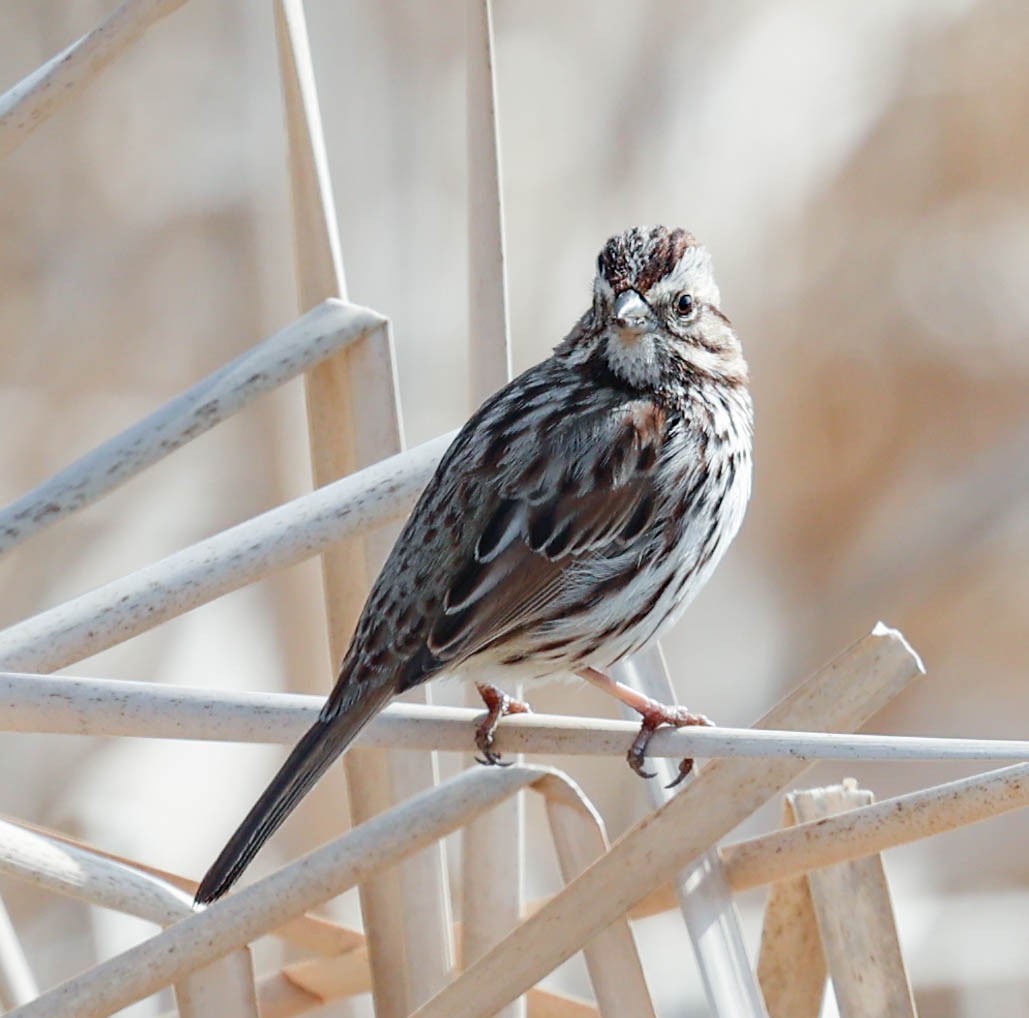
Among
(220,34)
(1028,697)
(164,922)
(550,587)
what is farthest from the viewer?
(1028,697)

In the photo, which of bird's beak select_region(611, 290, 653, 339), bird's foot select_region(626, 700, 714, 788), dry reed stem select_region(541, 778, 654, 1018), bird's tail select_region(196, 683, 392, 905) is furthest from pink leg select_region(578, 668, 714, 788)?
bird's beak select_region(611, 290, 653, 339)

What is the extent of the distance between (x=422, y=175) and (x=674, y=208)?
0.55m

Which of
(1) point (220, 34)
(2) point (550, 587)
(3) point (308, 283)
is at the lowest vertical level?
(2) point (550, 587)

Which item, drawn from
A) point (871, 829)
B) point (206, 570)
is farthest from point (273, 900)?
point (871, 829)

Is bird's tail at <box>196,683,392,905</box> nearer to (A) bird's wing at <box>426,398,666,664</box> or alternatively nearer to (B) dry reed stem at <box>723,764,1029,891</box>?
(A) bird's wing at <box>426,398,666,664</box>

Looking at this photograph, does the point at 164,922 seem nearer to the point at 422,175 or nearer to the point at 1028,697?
the point at 422,175

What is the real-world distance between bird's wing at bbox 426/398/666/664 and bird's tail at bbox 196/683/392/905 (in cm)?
28

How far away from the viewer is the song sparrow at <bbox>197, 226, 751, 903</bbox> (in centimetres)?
218

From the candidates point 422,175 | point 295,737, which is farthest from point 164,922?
point 422,175

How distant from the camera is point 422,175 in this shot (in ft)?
10.8

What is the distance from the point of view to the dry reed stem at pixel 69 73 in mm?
1940

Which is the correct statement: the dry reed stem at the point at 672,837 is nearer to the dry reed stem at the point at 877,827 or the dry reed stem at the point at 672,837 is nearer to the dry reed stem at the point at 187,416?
Result: the dry reed stem at the point at 877,827

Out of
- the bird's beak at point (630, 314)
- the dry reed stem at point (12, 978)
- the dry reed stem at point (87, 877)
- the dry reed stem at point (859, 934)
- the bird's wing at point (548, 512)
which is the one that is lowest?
the dry reed stem at point (859, 934)

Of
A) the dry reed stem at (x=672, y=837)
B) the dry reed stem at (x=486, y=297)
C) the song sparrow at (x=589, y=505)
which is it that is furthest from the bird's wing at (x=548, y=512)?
the dry reed stem at (x=672, y=837)
